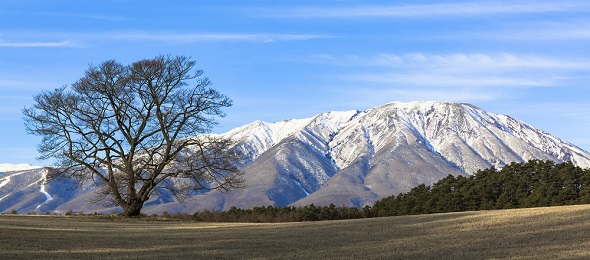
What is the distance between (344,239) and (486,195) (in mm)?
34949

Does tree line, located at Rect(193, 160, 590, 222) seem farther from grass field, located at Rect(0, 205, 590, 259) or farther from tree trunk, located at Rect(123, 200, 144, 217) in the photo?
grass field, located at Rect(0, 205, 590, 259)

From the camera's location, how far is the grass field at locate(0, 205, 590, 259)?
26188mm

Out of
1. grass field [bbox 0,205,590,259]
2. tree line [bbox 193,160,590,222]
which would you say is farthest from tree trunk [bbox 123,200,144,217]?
grass field [bbox 0,205,590,259]

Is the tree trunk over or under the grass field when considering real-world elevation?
over

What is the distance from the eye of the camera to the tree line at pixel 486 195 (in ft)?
179

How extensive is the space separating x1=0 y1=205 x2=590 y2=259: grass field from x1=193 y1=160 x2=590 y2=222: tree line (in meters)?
14.0

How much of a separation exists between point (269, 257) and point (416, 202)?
4248cm

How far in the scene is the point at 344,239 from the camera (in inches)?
1255

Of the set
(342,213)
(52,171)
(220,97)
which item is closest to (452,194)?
(342,213)

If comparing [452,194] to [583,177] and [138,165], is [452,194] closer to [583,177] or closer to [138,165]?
[583,177]

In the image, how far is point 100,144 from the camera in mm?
53500

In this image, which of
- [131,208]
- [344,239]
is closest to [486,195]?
[131,208]

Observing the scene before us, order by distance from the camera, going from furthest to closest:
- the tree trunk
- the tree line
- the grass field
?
the tree line → the tree trunk → the grass field

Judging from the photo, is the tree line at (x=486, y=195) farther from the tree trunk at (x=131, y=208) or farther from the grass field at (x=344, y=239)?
the grass field at (x=344, y=239)
